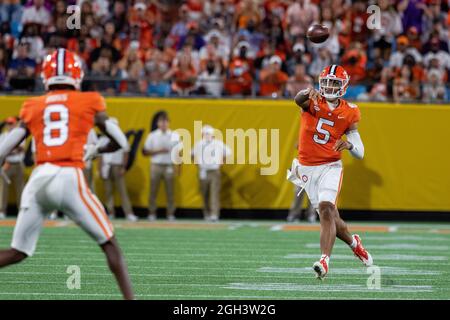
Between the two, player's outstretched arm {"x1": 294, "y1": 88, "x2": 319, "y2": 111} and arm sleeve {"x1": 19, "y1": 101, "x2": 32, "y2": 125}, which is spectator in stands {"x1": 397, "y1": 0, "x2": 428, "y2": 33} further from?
arm sleeve {"x1": 19, "y1": 101, "x2": 32, "y2": 125}

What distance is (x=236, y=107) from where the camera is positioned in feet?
51.2

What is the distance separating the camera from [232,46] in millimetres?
16906

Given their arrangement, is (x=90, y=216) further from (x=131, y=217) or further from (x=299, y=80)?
(x=299, y=80)

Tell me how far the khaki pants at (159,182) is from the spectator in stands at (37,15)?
379 centimetres

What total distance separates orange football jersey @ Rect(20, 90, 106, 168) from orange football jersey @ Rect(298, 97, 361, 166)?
117 inches

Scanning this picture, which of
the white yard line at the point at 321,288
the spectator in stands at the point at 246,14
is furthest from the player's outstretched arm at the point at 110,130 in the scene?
the spectator in stands at the point at 246,14

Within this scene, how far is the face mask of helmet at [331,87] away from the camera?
8453 mm

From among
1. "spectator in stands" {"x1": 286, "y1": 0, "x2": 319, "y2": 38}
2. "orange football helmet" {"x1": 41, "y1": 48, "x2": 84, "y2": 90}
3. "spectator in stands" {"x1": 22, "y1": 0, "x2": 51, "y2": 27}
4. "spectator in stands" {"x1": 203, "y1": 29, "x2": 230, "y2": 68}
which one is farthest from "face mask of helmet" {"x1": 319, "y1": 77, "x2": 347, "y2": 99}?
"spectator in stands" {"x1": 22, "y1": 0, "x2": 51, "y2": 27}

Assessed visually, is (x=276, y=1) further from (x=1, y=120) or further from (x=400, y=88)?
(x=1, y=120)

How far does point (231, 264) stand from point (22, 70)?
7.88m

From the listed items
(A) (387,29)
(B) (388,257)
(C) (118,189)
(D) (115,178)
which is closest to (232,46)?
(A) (387,29)

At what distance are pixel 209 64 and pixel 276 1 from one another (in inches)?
98.9

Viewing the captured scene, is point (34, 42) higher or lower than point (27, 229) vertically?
higher
